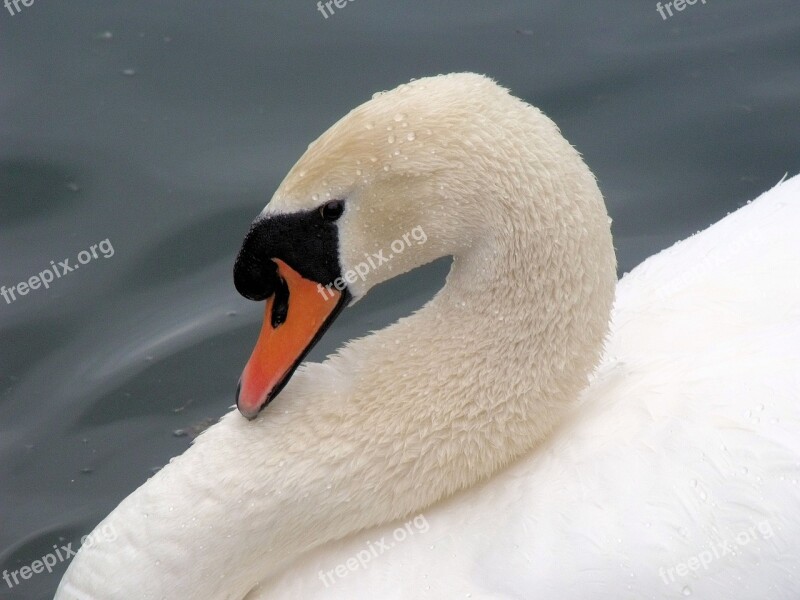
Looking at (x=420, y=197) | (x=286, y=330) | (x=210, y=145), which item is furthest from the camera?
(x=210, y=145)

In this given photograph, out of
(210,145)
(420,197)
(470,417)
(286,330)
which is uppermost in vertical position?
(420,197)

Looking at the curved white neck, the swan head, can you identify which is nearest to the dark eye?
the swan head

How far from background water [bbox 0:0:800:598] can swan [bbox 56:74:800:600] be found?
171 cm

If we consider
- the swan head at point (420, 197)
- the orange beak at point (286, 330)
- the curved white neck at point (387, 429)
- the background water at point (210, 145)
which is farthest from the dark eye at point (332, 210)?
the background water at point (210, 145)

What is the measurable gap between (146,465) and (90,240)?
4.28 ft

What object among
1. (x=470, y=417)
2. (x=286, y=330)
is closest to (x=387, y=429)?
(x=470, y=417)

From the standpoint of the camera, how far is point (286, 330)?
3561 mm

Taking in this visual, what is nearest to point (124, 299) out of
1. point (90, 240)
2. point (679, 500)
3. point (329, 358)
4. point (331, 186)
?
point (90, 240)

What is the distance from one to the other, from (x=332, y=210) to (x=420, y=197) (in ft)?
0.78

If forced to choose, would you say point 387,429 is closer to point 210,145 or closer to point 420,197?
point 420,197

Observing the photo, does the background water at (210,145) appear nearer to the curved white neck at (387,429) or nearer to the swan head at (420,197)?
the curved white neck at (387,429)

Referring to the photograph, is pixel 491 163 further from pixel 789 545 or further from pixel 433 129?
Result: pixel 789 545

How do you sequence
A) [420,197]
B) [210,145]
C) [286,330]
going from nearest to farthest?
[420,197], [286,330], [210,145]

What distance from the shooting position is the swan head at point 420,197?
10.7 feet
